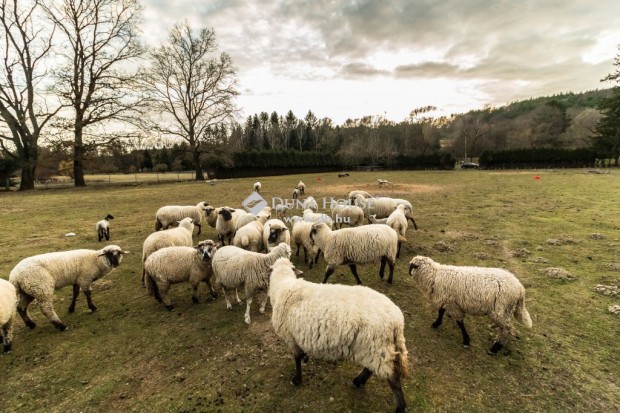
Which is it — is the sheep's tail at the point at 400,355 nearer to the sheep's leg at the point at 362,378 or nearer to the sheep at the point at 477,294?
the sheep's leg at the point at 362,378

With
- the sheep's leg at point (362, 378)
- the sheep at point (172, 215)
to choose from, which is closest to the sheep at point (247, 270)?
the sheep's leg at point (362, 378)

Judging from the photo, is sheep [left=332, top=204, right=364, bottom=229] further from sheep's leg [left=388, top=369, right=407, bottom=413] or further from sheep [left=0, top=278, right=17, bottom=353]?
sheep [left=0, top=278, right=17, bottom=353]

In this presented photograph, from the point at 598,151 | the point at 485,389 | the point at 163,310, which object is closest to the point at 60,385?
the point at 163,310

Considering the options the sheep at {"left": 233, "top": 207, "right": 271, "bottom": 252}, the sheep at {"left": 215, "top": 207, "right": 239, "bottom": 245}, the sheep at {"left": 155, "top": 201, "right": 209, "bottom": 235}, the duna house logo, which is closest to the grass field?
the sheep at {"left": 233, "top": 207, "right": 271, "bottom": 252}

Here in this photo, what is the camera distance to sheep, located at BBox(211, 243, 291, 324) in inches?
225

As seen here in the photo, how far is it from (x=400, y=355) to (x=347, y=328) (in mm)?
678

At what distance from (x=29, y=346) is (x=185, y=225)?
438 cm

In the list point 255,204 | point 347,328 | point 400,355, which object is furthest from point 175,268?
point 255,204

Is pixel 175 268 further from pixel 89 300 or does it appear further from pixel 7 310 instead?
pixel 7 310

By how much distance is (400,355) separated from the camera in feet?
10.7

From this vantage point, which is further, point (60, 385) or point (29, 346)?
point (29, 346)

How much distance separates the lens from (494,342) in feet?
14.8

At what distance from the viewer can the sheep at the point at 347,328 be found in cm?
327

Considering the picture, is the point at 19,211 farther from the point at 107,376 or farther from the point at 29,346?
the point at 107,376
